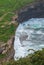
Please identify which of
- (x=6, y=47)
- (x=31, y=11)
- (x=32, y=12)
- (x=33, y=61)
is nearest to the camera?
(x=33, y=61)

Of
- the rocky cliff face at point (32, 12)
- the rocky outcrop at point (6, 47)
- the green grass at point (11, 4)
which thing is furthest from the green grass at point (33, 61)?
the green grass at point (11, 4)

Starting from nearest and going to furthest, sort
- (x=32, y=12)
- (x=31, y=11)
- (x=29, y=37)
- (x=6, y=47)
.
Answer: (x=6, y=47) < (x=29, y=37) < (x=32, y=12) < (x=31, y=11)

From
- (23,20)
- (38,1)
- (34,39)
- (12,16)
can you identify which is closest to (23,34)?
(34,39)

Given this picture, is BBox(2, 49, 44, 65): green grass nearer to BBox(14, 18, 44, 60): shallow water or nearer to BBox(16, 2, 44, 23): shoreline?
BBox(14, 18, 44, 60): shallow water

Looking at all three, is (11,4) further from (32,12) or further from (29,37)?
(29,37)

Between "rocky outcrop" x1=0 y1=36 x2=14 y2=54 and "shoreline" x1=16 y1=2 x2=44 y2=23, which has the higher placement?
"rocky outcrop" x1=0 y1=36 x2=14 y2=54

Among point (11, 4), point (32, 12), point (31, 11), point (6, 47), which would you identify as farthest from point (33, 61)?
point (11, 4)

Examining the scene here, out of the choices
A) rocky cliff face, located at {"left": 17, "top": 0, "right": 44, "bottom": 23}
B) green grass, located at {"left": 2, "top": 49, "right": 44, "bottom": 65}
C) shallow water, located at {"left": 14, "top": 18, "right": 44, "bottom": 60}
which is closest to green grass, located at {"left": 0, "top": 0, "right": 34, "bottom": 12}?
rocky cliff face, located at {"left": 17, "top": 0, "right": 44, "bottom": 23}

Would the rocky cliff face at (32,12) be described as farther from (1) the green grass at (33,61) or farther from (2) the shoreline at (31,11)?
(1) the green grass at (33,61)

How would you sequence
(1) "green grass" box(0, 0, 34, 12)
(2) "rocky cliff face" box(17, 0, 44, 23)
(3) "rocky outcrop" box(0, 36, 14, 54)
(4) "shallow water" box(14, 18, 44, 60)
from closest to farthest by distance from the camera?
1. (3) "rocky outcrop" box(0, 36, 14, 54)
2. (4) "shallow water" box(14, 18, 44, 60)
3. (1) "green grass" box(0, 0, 34, 12)
4. (2) "rocky cliff face" box(17, 0, 44, 23)
